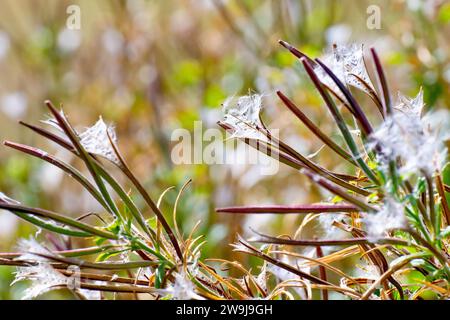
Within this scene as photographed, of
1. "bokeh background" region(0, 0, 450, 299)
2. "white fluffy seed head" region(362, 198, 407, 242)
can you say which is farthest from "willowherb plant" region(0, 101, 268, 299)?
"bokeh background" region(0, 0, 450, 299)

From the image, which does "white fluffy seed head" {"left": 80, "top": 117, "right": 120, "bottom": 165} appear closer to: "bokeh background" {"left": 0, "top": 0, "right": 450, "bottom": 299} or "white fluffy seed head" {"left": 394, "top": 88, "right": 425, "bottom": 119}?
"white fluffy seed head" {"left": 394, "top": 88, "right": 425, "bottom": 119}

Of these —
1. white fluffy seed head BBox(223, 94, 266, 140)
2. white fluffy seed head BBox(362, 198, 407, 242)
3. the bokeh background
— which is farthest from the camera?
the bokeh background

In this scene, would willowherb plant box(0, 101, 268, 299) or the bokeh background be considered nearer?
willowherb plant box(0, 101, 268, 299)

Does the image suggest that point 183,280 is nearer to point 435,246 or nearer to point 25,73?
point 435,246

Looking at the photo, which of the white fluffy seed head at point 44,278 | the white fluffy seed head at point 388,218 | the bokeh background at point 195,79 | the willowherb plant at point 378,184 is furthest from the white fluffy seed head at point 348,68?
the bokeh background at point 195,79

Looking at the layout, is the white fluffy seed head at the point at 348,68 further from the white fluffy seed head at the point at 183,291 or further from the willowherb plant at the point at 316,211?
the white fluffy seed head at the point at 183,291
